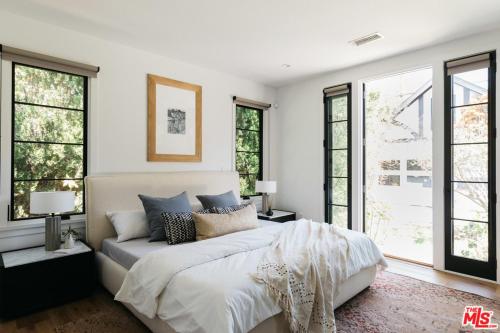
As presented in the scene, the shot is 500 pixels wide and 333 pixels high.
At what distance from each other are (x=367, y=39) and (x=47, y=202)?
3.69 m

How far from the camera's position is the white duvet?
63.8 inches

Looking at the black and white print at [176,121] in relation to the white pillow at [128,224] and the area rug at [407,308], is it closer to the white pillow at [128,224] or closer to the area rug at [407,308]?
the white pillow at [128,224]

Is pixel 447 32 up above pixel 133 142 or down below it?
above

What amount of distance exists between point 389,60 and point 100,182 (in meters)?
3.96

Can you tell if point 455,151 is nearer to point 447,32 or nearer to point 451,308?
point 447,32

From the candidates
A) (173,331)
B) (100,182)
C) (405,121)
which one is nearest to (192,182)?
(100,182)

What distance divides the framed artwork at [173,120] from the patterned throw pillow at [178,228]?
1.16m

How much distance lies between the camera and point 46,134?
2994 mm

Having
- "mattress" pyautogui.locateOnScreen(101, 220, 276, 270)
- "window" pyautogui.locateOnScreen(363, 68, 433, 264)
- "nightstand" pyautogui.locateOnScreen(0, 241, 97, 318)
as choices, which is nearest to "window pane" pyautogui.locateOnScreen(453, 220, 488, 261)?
"window" pyautogui.locateOnScreen(363, 68, 433, 264)

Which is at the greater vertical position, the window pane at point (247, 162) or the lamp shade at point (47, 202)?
the window pane at point (247, 162)

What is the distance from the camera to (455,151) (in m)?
3.42

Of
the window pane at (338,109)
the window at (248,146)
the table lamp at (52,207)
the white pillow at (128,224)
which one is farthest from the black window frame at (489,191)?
the table lamp at (52,207)

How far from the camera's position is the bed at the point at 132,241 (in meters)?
2.21

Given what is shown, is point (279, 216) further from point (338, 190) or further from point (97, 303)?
point (97, 303)
